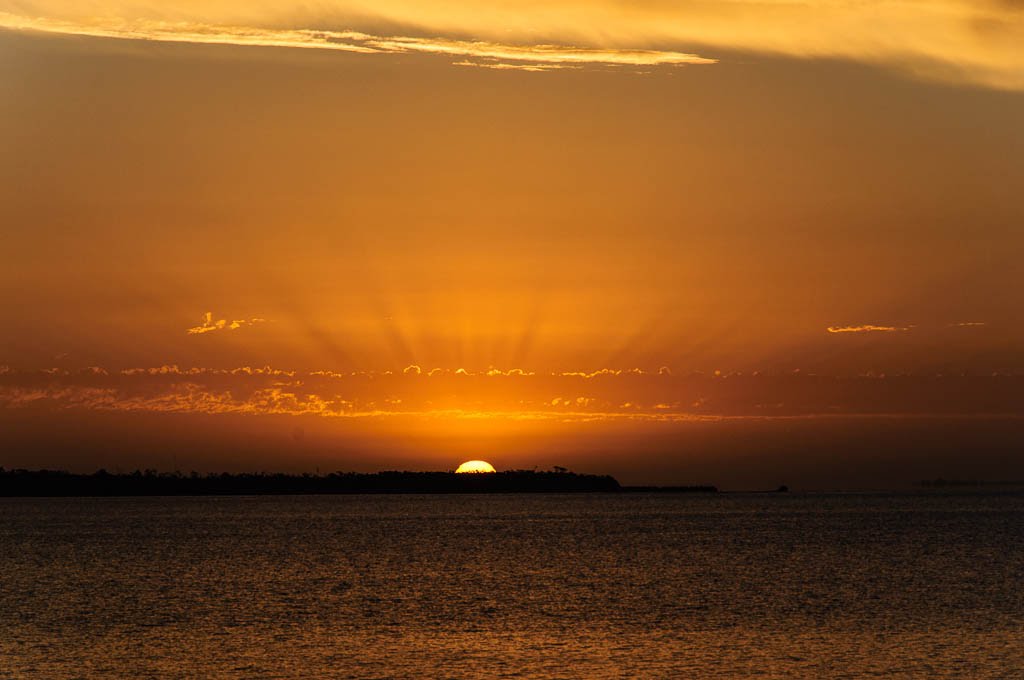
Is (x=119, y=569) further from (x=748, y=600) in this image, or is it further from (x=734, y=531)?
(x=734, y=531)

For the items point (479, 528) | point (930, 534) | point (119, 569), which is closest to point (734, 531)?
point (930, 534)

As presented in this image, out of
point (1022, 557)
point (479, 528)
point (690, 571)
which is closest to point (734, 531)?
point (479, 528)

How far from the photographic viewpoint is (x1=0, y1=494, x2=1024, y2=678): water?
5131 centimetres

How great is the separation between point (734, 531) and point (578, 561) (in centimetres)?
6164

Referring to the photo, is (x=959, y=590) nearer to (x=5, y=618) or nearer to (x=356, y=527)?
(x=5, y=618)

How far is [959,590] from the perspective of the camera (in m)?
80.0

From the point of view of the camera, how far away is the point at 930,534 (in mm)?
151625

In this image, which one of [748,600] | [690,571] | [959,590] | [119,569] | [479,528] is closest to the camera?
[748,600]

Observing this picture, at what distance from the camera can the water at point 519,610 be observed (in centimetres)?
5131

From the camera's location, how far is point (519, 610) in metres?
69.1

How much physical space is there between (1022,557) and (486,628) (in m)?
66.5

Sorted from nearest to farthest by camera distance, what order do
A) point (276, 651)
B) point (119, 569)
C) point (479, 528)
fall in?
1. point (276, 651)
2. point (119, 569)
3. point (479, 528)

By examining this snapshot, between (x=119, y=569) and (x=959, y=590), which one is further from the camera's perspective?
(x=119, y=569)

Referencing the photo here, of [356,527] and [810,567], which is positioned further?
[356,527]
